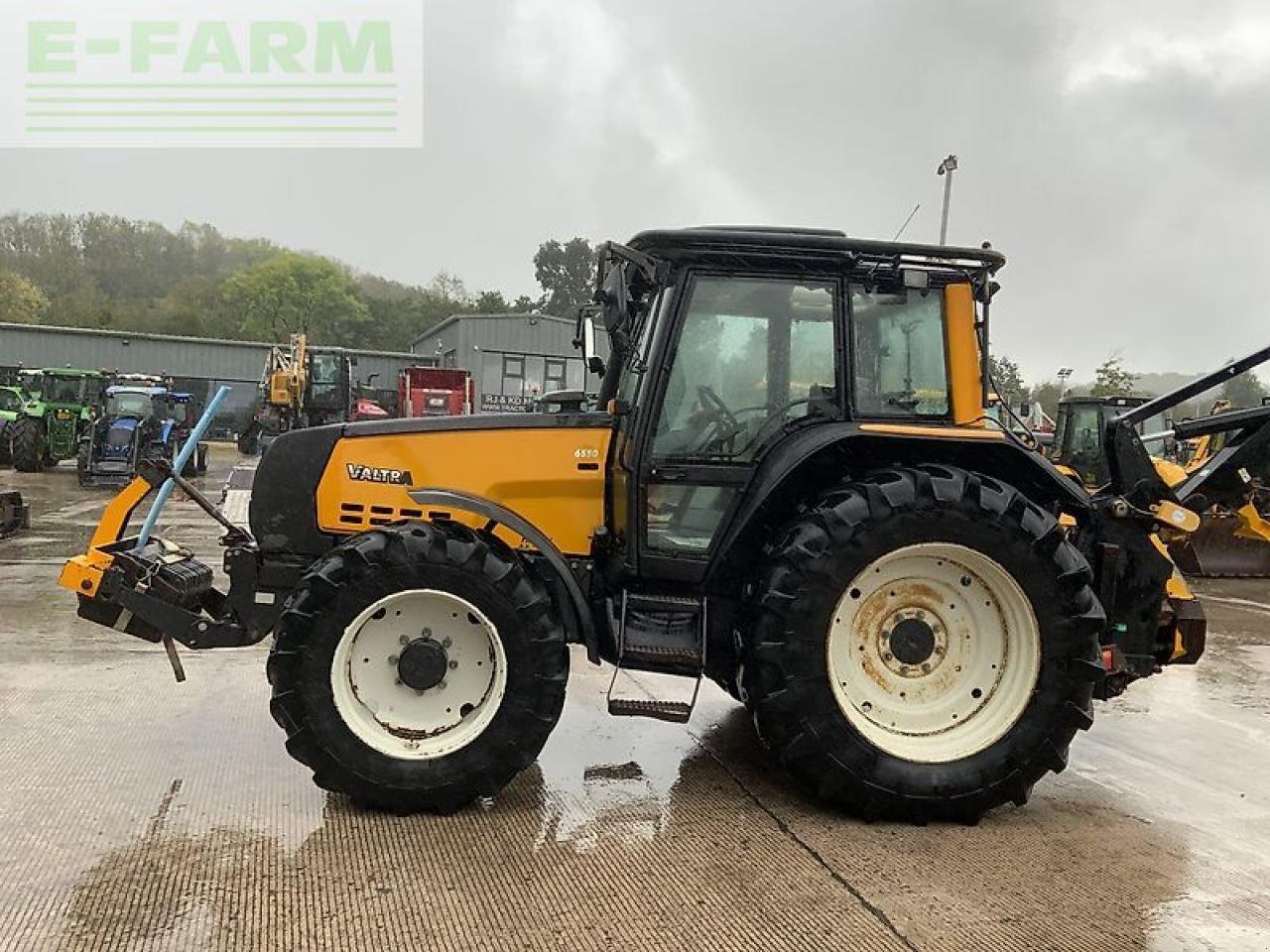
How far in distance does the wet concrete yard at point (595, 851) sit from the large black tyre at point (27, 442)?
17.5 meters

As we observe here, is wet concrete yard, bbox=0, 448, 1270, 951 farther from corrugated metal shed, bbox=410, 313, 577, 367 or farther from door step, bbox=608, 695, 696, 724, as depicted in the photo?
corrugated metal shed, bbox=410, 313, 577, 367

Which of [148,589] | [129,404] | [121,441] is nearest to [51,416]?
[129,404]

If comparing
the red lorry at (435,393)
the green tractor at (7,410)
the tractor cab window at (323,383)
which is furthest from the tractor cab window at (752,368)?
the tractor cab window at (323,383)

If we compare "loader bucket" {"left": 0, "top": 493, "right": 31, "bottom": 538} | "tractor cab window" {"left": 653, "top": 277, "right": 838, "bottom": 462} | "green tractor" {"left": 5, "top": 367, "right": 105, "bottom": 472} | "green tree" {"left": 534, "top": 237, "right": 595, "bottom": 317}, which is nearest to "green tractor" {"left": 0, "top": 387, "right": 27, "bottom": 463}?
"green tractor" {"left": 5, "top": 367, "right": 105, "bottom": 472}

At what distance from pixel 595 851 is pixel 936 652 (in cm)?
154

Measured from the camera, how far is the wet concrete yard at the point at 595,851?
2775 mm

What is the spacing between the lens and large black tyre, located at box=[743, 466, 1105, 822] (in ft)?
11.6

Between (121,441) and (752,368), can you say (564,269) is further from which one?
(752,368)

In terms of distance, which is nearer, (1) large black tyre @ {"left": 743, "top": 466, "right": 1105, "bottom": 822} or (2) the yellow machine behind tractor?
(1) large black tyre @ {"left": 743, "top": 466, "right": 1105, "bottom": 822}

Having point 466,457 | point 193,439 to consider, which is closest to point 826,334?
point 466,457

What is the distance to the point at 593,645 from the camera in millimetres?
3838

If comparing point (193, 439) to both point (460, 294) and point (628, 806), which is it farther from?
point (460, 294)

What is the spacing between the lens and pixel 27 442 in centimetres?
1975

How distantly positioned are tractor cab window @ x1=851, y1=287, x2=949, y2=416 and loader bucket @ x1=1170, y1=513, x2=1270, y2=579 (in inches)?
328
